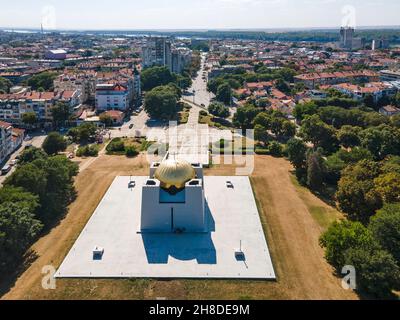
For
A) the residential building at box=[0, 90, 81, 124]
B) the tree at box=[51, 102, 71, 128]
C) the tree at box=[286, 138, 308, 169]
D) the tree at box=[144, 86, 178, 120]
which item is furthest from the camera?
the tree at box=[144, 86, 178, 120]

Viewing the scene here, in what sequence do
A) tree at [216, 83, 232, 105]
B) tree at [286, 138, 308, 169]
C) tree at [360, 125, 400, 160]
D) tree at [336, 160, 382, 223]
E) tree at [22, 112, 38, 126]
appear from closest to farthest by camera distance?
tree at [336, 160, 382, 223] < tree at [286, 138, 308, 169] < tree at [360, 125, 400, 160] < tree at [22, 112, 38, 126] < tree at [216, 83, 232, 105]

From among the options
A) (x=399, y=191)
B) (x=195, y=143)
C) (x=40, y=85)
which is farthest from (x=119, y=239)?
(x=40, y=85)

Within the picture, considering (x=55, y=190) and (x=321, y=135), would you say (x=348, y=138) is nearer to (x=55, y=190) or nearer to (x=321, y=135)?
(x=321, y=135)

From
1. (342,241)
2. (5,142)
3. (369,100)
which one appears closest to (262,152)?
(342,241)

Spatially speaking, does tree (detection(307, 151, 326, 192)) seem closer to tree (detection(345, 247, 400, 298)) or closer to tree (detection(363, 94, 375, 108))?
tree (detection(345, 247, 400, 298))

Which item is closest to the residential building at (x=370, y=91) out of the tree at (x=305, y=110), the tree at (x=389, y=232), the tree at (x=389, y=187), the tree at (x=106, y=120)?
the tree at (x=305, y=110)

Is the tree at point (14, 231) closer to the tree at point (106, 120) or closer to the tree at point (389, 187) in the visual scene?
the tree at point (389, 187)

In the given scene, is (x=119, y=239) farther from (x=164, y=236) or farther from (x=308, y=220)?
(x=308, y=220)

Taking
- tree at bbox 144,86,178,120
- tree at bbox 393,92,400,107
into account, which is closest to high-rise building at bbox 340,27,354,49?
tree at bbox 393,92,400,107
